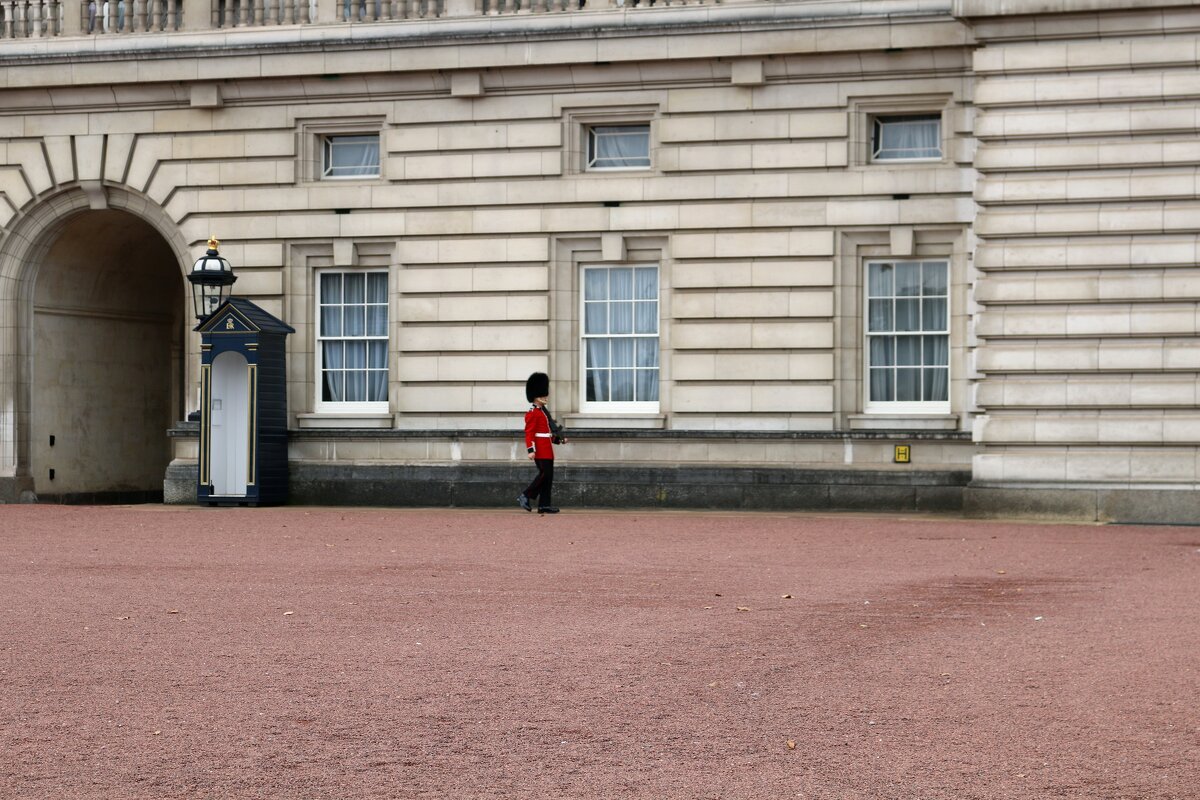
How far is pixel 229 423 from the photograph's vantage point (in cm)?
2538

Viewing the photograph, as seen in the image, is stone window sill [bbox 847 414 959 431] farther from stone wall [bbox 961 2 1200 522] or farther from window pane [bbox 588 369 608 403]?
window pane [bbox 588 369 608 403]

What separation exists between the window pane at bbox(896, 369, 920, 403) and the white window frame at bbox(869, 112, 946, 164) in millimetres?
2494

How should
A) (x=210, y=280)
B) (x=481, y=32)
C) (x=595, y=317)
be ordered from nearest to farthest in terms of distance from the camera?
1. (x=481, y=32)
2. (x=210, y=280)
3. (x=595, y=317)

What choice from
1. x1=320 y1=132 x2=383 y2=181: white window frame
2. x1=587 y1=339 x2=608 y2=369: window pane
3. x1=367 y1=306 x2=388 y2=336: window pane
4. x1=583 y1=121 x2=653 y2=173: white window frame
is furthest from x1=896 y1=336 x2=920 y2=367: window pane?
x1=320 y1=132 x2=383 y2=181: white window frame

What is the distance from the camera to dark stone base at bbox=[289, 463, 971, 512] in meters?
23.9

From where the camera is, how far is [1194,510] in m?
22.0

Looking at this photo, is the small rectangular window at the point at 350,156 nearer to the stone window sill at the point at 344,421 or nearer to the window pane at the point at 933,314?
the stone window sill at the point at 344,421

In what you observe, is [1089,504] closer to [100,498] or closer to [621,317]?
[621,317]

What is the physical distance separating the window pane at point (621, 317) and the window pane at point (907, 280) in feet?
10.8

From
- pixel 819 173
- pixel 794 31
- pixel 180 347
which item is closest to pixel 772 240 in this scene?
pixel 819 173

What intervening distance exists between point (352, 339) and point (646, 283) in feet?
12.8

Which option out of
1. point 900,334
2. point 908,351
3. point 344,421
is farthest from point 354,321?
point 908,351

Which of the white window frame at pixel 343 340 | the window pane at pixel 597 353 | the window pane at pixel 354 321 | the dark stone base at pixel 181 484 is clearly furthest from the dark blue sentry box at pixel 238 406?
the window pane at pixel 597 353

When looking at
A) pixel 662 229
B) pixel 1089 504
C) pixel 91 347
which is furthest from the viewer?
pixel 91 347
